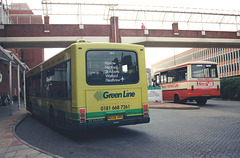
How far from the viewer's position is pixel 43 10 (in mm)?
26766

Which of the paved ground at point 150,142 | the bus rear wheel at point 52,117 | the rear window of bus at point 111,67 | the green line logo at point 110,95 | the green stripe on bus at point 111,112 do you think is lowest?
the paved ground at point 150,142

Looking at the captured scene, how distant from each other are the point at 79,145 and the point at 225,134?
4150 mm

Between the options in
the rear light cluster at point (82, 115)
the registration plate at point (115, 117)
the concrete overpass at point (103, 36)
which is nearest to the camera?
the rear light cluster at point (82, 115)

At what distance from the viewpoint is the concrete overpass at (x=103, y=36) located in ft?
84.9

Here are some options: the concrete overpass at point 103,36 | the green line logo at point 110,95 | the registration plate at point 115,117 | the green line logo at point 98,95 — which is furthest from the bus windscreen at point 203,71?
the green line logo at point 98,95

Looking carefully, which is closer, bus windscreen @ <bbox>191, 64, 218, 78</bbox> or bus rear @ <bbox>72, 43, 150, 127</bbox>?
bus rear @ <bbox>72, 43, 150, 127</bbox>

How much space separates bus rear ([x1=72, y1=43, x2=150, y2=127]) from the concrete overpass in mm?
19585

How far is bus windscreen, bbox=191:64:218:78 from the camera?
59.6ft

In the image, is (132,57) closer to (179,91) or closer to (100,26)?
(179,91)

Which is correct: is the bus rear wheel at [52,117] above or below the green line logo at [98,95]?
below

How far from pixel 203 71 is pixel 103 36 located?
501 inches

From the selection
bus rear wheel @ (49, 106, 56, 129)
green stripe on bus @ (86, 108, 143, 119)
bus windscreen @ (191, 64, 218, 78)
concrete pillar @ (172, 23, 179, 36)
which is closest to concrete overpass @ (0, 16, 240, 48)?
concrete pillar @ (172, 23, 179, 36)

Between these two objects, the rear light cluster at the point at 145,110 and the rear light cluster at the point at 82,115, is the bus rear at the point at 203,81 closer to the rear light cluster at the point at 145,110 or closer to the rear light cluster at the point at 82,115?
the rear light cluster at the point at 145,110

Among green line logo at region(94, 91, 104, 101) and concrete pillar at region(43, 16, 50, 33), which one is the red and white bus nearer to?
green line logo at region(94, 91, 104, 101)
